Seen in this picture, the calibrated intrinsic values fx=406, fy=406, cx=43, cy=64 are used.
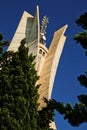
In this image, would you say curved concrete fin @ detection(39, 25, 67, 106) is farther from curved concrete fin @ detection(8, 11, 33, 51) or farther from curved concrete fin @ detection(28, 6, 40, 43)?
curved concrete fin @ detection(8, 11, 33, 51)

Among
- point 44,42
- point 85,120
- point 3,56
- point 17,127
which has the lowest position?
point 85,120

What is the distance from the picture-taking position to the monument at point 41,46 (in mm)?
40812

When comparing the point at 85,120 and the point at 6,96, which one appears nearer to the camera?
the point at 85,120

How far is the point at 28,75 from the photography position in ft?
66.2

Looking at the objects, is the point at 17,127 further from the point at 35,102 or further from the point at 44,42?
the point at 44,42


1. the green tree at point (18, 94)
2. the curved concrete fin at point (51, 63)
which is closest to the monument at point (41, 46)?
the curved concrete fin at point (51, 63)

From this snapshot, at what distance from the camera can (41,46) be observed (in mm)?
45156

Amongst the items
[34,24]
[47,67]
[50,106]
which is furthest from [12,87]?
[34,24]

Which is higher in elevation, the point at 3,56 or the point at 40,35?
the point at 40,35

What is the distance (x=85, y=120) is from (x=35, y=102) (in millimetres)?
7722

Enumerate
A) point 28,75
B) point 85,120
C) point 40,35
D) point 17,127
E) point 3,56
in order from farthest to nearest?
point 40,35
point 3,56
point 28,75
point 17,127
point 85,120

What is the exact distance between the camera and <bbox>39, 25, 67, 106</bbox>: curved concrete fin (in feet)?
130

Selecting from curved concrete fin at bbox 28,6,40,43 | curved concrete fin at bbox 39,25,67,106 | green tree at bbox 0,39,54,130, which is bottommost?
green tree at bbox 0,39,54,130

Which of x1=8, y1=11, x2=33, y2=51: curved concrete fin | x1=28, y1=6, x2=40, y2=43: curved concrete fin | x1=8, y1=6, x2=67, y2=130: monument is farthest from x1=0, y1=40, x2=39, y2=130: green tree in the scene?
x1=8, y1=11, x2=33, y2=51: curved concrete fin
